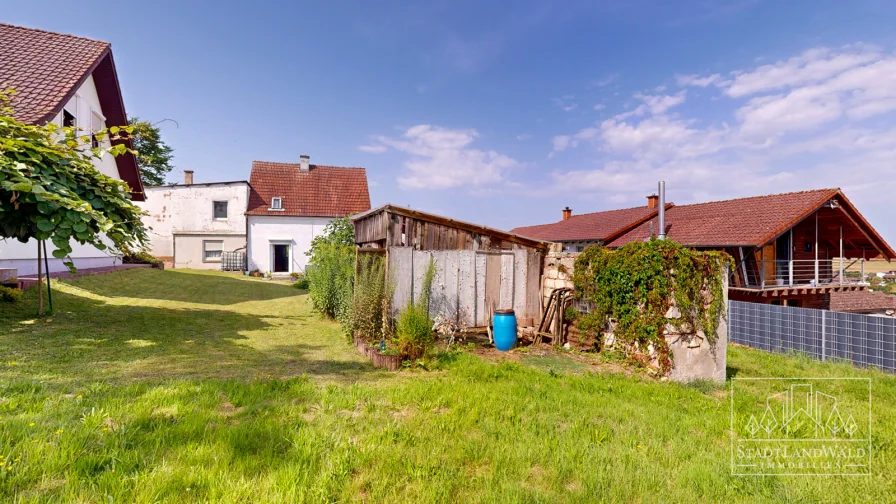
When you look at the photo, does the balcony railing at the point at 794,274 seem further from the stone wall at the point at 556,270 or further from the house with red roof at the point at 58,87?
the house with red roof at the point at 58,87

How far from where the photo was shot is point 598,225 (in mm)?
27203

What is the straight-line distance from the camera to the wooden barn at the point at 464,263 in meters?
7.72

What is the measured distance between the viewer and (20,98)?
8.62 meters

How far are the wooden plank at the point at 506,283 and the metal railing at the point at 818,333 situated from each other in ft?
24.9

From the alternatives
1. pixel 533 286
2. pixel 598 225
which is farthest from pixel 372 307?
pixel 598 225

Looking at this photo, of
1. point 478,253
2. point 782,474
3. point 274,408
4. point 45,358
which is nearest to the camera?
point 782,474

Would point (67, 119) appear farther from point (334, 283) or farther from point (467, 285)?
point (467, 285)

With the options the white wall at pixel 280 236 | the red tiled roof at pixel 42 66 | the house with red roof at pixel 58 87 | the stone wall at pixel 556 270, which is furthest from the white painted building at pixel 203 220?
the stone wall at pixel 556 270

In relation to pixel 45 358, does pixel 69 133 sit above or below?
above

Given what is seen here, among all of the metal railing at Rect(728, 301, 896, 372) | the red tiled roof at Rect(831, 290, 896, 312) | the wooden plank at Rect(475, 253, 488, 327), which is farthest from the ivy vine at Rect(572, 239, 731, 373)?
the red tiled roof at Rect(831, 290, 896, 312)

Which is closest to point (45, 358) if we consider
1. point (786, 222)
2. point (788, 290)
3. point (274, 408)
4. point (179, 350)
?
point (179, 350)

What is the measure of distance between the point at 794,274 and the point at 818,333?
44.3 ft

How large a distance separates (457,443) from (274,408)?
1845 mm

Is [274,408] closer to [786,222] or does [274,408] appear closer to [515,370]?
[515,370]
